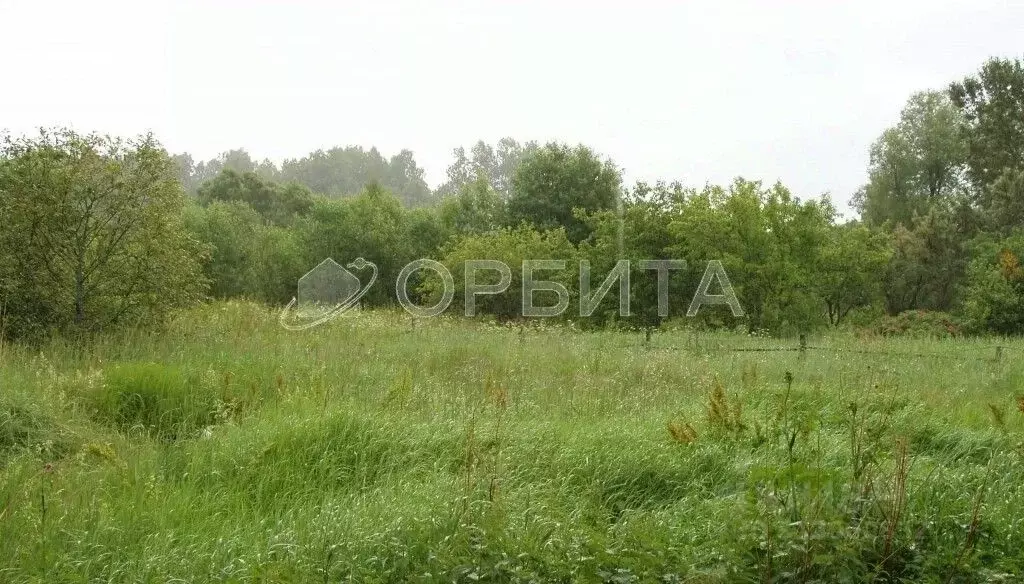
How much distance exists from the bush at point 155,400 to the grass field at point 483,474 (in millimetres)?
27

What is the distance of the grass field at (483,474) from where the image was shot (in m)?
3.88

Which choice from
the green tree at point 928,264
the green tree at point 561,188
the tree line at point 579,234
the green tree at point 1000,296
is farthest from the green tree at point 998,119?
the green tree at point 561,188

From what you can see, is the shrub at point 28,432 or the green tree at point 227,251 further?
the green tree at point 227,251

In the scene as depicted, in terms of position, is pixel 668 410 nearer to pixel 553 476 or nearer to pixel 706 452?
pixel 706 452

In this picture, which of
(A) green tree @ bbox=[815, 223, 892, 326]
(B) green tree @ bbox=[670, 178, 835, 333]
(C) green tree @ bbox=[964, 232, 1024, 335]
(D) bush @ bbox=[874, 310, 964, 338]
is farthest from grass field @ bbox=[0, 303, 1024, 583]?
(C) green tree @ bbox=[964, 232, 1024, 335]

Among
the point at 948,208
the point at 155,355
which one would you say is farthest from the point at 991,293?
the point at 155,355

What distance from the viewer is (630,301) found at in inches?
846

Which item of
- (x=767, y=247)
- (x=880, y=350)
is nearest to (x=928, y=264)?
(x=767, y=247)

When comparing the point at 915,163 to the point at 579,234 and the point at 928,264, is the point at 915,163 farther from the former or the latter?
the point at 579,234

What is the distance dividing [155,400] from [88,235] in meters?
4.87

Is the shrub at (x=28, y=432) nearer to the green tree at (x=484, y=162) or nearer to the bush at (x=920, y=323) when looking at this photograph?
the bush at (x=920, y=323)

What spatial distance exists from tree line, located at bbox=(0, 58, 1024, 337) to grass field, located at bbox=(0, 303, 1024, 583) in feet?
6.06

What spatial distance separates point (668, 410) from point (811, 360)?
483cm

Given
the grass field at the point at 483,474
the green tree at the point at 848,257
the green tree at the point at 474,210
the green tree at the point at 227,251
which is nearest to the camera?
the grass field at the point at 483,474
